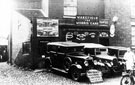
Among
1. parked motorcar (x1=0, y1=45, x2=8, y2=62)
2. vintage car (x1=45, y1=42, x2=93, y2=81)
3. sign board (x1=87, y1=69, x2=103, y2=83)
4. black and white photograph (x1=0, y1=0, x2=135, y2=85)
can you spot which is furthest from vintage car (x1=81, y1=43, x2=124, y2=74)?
parked motorcar (x1=0, y1=45, x2=8, y2=62)

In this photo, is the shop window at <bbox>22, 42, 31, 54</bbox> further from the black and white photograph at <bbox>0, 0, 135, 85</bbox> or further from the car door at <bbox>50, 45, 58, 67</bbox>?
the car door at <bbox>50, 45, 58, 67</bbox>

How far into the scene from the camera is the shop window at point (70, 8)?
19922mm

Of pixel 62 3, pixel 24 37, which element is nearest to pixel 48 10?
pixel 62 3

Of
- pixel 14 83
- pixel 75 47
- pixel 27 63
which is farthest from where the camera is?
pixel 27 63

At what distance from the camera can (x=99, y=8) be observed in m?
21.3

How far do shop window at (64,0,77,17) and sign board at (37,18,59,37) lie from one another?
1691 mm

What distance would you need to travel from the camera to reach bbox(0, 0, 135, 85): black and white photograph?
47.2 ft

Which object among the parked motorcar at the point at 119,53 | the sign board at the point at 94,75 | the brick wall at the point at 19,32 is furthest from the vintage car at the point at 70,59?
the brick wall at the point at 19,32

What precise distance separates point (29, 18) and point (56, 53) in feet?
17.1

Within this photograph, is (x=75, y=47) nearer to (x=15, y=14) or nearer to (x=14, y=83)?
(x=14, y=83)

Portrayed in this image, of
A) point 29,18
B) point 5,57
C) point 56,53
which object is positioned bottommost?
point 5,57

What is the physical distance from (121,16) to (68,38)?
527 cm

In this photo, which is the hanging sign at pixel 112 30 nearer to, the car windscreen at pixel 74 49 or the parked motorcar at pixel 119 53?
the parked motorcar at pixel 119 53

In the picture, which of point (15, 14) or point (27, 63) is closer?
point (27, 63)
